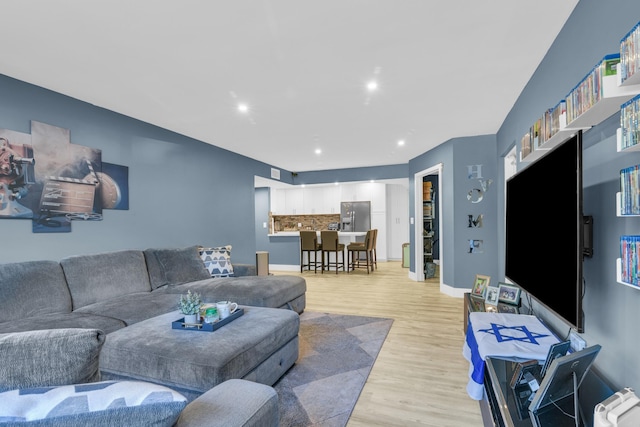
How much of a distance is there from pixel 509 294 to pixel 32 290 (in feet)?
12.4

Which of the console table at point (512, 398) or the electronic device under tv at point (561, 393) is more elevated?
the electronic device under tv at point (561, 393)

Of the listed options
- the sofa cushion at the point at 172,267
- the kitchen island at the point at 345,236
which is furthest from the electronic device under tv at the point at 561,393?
the kitchen island at the point at 345,236

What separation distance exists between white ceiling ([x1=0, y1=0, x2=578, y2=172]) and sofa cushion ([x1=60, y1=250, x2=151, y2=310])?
1604 millimetres

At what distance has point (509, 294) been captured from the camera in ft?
8.57

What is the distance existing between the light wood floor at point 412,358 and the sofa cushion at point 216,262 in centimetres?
124

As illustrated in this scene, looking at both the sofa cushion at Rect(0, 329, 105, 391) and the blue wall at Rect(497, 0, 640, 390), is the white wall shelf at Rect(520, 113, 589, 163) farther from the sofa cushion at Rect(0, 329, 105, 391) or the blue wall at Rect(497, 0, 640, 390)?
the sofa cushion at Rect(0, 329, 105, 391)

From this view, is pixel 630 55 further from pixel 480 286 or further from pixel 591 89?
pixel 480 286

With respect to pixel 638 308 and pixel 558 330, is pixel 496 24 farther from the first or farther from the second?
pixel 558 330

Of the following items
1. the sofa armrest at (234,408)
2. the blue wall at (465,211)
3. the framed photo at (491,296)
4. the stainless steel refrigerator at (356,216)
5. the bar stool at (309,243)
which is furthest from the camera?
the stainless steel refrigerator at (356,216)

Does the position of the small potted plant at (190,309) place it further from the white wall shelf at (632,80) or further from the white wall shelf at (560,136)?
the white wall shelf at (632,80)

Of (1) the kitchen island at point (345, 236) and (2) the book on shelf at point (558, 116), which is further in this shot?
(1) the kitchen island at point (345, 236)

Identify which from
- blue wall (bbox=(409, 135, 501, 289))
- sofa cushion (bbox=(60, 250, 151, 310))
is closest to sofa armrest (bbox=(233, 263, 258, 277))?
sofa cushion (bbox=(60, 250, 151, 310))

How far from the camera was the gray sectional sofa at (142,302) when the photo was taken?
191 cm

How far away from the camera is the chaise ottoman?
1.76 m
